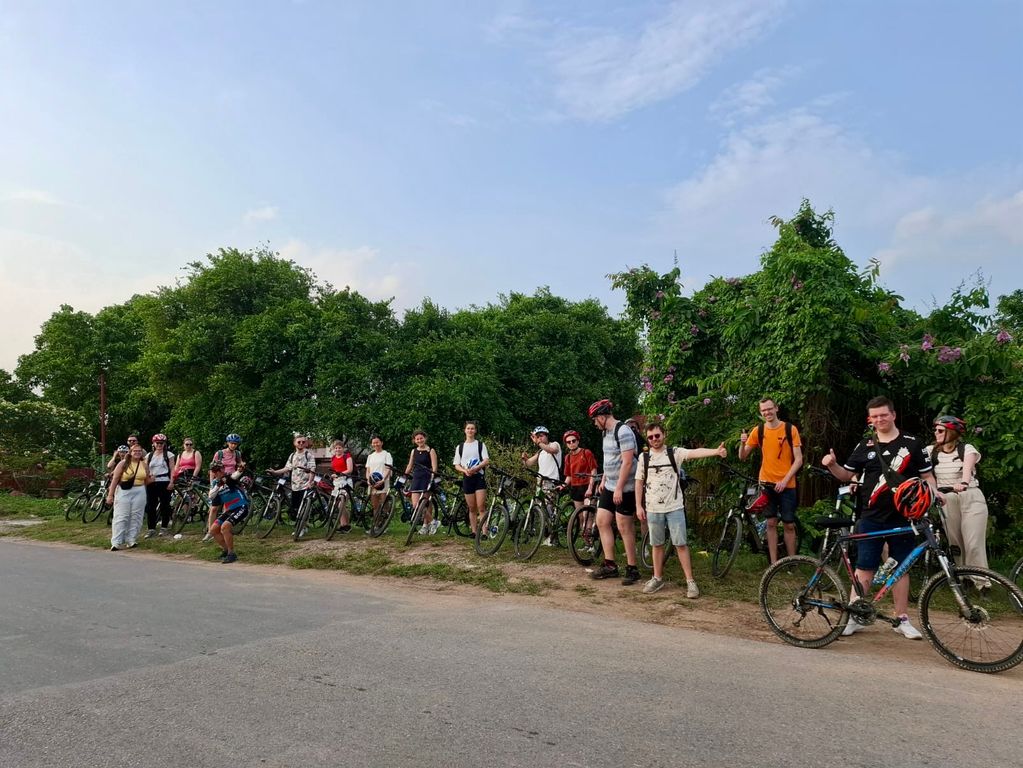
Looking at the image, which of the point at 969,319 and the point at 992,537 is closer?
the point at 992,537

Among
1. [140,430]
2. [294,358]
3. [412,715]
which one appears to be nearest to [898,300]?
[412,715]

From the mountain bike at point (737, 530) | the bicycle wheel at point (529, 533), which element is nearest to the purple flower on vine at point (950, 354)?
the mountain bike at point (737, 530)

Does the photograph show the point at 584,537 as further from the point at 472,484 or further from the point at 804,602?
the point at 804,602

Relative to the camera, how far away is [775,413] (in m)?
8.12

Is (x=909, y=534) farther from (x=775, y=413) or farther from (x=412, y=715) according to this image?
(x=412, y=715)

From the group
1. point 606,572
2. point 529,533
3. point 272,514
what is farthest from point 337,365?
point 606,572

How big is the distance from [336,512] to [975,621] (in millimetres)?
9463

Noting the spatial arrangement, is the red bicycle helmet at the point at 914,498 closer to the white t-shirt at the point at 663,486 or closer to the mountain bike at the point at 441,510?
the white t-shirt at the point at 663,486

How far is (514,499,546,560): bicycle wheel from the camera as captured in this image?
952cm

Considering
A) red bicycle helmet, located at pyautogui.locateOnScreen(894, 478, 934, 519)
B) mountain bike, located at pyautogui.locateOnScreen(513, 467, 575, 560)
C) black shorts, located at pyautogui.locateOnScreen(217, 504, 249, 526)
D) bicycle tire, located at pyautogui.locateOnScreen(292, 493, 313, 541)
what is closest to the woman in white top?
red bicycle helmet, located at pyautogui.locateOnScreen(894, 478, 934, 519)

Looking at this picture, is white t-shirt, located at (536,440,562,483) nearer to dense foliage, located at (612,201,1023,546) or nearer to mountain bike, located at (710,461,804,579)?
dense foliage, located at (612,201,1023,546)

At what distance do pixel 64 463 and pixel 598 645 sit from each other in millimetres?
28793

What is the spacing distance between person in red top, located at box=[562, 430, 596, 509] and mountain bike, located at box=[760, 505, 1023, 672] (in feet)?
12.6

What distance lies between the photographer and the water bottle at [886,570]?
222 inches
